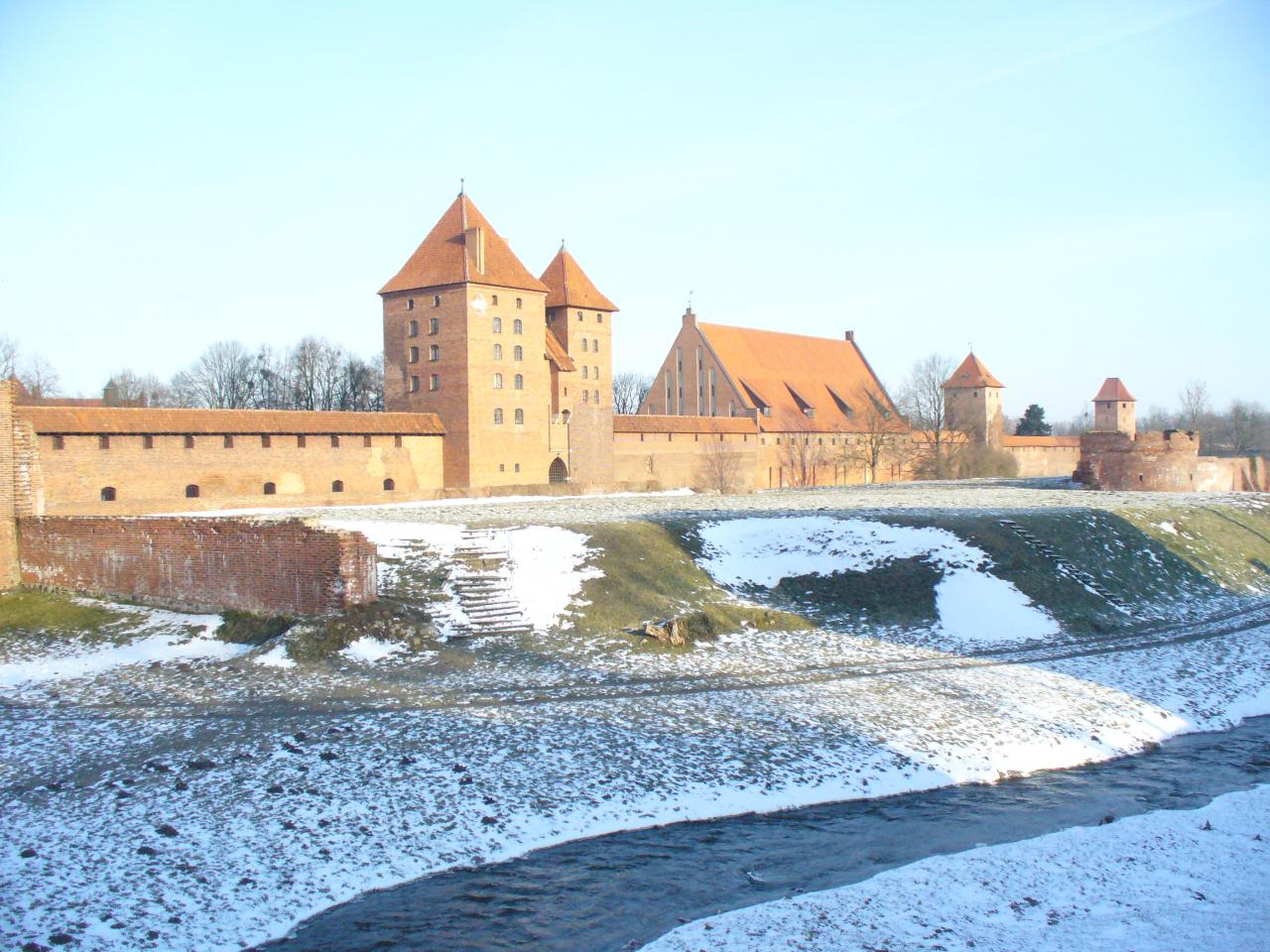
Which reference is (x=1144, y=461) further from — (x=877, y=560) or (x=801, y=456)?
(x=801, y=456)

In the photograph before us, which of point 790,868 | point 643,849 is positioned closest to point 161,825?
point 643,849

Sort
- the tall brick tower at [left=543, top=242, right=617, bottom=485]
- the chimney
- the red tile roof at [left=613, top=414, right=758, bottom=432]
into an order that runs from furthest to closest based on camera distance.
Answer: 1. the red tile roof at [left=613, top=414, right=758, bottom=432]
2. the tall brick tower at [left=543, top=242, right=617, bottom=485]
3. the chimney

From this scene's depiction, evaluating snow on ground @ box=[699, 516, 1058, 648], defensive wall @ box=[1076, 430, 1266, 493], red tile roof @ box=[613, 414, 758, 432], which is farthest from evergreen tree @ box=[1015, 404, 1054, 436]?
snow on ground @ box=[699, 516, 1058, 648]

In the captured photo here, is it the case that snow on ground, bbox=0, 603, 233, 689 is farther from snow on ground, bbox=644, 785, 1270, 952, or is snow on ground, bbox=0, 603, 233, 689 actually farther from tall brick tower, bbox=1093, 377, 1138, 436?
tall brick tower, bbox=1093, 377, 1138, 436

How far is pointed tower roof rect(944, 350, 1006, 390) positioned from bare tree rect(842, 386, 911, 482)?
17162 millimetres

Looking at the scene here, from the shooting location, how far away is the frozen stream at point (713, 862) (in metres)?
7.48

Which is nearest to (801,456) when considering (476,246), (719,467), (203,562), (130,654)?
(719,467)

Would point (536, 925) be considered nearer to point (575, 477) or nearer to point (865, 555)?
point (865, 555)

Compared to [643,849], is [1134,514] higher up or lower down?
higher up

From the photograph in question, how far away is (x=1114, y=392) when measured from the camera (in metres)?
85.9

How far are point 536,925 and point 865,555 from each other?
14481 millimetres

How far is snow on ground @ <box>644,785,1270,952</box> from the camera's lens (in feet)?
23.2

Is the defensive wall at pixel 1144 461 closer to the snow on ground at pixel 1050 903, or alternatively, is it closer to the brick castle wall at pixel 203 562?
the brick castle wall at pixel 203 562

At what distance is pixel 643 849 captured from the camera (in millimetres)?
9031
